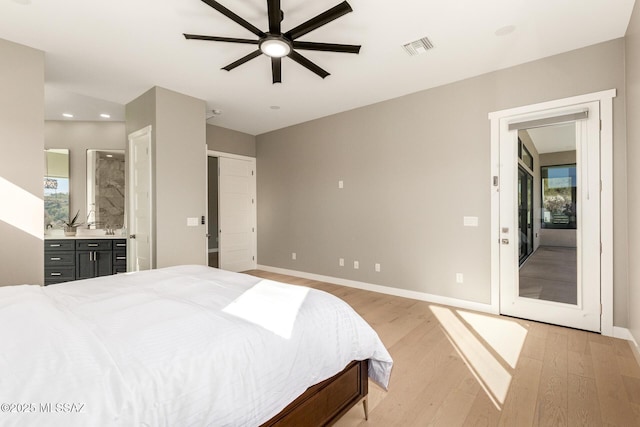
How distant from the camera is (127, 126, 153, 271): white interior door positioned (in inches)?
155

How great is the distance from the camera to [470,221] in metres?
3.68

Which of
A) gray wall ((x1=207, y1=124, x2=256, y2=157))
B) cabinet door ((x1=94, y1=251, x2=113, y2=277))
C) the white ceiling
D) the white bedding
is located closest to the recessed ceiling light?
the white ceiling

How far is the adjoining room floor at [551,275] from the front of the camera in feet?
10.2

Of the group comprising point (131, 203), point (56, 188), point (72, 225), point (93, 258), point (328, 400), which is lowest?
point (328, 400)

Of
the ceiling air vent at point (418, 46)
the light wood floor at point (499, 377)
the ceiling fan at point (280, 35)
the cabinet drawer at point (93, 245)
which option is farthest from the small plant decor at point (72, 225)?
the ceiling air vent at point (418, 46)

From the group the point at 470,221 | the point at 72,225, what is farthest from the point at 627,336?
the point at 72,225

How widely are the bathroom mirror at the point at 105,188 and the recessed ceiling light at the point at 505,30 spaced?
218 inches

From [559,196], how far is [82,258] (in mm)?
6355

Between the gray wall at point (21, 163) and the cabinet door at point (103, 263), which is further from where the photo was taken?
the cabinet door at point (103, 263)

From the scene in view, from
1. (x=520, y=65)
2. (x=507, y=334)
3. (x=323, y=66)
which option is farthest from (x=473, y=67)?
(x=507, y=334)

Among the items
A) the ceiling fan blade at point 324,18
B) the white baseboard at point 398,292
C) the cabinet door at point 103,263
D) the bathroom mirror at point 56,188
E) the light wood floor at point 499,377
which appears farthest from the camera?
the bathroom mirror at point 56,188

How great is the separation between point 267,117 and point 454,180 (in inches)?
126

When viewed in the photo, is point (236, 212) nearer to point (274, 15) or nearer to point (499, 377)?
point (274, 15)

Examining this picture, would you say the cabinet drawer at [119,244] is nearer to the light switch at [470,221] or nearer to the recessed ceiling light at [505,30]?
the light switch at [470,221]
